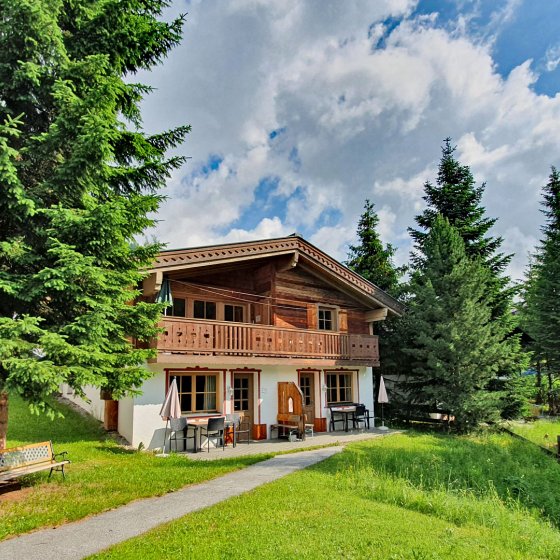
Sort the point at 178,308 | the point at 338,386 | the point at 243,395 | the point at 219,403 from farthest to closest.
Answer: the point at 338,386
the point at 243,395
the point at 178,308
the point at 219,403

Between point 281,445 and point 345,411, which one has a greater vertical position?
point 345,411

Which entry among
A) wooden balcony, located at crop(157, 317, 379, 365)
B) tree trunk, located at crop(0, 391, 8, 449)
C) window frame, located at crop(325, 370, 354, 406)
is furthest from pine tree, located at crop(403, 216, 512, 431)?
tree trunk, located at crop(0, 391, 8, 449)

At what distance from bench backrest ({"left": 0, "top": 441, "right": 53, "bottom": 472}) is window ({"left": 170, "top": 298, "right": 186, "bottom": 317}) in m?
6.02

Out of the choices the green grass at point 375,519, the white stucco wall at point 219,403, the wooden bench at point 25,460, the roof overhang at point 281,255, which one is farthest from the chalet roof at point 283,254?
the green grass at point 375,519

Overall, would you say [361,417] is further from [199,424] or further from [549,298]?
[549,298]

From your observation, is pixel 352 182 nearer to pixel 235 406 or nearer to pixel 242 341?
pixel 242 341

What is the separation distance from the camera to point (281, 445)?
12742 millimetres

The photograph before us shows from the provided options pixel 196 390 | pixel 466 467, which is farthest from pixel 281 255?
pixel 466 467

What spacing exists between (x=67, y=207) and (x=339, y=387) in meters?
12.6

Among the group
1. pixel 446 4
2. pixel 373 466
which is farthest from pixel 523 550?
pixel 446 4

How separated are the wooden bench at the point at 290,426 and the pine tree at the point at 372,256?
9.48 meters

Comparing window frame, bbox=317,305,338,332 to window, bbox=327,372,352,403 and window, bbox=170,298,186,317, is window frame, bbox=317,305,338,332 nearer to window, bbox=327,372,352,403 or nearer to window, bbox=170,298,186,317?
window, bbox=327,372,352,403

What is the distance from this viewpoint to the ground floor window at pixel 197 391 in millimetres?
13203

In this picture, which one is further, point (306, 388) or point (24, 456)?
point (306, 388)
